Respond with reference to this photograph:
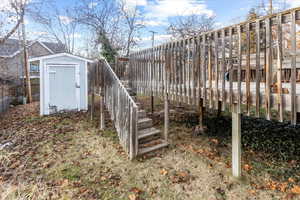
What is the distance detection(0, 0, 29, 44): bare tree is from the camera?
28.2ft

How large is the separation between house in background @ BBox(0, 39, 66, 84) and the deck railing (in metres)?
7.19

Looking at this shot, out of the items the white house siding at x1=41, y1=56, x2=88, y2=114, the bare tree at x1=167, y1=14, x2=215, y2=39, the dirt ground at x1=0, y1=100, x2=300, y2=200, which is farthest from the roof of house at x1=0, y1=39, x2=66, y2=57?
the dirt ground at x1=0, y1=100, x2=300, y2=200

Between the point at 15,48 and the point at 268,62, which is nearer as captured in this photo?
the point at 268,62

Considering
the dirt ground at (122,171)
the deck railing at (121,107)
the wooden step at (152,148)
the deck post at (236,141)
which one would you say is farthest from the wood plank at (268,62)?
the wooden step at (152,148)

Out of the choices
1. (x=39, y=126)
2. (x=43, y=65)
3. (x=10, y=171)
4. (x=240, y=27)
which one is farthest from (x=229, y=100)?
(x=43, y=65)

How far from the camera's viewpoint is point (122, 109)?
430 centimetres

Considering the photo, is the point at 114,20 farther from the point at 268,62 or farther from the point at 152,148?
the point at 268,62

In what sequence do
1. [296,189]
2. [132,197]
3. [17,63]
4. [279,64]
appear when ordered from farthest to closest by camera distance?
[17,63] → [296,189] → [132,197] → [279,64]

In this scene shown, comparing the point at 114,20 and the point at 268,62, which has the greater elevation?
the point at 114,20

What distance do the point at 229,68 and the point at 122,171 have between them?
8.76 ft

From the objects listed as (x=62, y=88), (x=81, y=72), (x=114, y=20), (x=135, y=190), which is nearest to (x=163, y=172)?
(x=135, y=190)

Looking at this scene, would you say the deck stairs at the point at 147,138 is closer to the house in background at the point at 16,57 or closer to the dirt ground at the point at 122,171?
the dirt ground at the point at 122,171

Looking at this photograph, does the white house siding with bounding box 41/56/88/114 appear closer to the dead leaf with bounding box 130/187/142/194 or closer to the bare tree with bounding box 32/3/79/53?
the dead leaf with bounding box 130/187/142/194

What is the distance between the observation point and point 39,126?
20.7 feet
